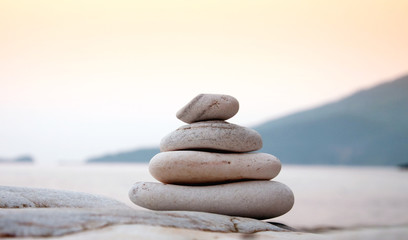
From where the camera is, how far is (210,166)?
7793 millimetres

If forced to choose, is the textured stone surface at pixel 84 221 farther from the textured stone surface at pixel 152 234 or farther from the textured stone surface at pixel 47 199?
the textured stone surface at pixel 47 199

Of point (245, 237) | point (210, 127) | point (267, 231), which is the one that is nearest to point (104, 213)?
point (245, 237)

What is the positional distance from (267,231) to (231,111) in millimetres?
2272

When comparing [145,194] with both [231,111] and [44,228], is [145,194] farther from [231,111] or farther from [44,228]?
[44,228]

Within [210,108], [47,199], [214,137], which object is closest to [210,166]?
[214,137]

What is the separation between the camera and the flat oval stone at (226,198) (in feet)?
25.2

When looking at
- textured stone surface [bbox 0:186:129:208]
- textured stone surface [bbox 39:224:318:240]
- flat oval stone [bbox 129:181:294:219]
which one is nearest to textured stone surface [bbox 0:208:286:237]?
textured stone surface [bbox 39:224:318:240]

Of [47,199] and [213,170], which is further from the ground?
[213,170]

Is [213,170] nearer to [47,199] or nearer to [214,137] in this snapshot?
[214,137]

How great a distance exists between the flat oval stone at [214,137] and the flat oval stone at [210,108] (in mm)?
138

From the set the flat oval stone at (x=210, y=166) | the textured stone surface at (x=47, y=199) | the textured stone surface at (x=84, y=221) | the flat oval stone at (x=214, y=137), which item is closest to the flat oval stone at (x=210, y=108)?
the flat oval stone at (x=214, y=137)

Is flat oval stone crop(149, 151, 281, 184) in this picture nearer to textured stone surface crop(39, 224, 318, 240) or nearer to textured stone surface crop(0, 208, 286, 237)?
textured stone surface crop(0, 208, 286, 237)

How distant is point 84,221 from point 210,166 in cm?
279

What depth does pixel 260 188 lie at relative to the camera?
310 inches
